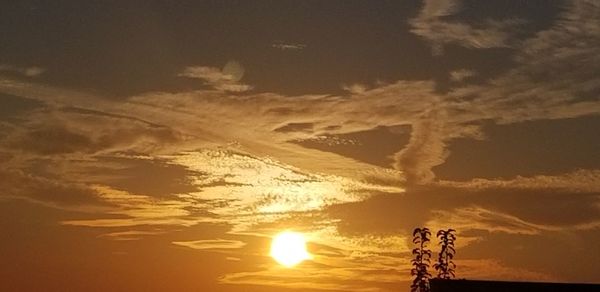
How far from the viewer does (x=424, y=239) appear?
61.0 m

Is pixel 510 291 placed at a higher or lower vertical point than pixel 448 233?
lower

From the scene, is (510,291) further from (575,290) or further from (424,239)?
(424,239)

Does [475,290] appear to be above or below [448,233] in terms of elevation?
below

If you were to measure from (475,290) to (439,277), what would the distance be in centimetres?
554

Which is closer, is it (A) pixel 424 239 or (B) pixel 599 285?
(B) pixel 599 285

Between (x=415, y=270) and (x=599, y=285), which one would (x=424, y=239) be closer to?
(x=415, y=270)

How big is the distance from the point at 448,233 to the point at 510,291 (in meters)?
8.52

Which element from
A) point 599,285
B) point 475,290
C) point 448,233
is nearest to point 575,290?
point 599,285

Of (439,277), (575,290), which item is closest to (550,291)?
(575,290)

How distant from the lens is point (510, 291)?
5234cm

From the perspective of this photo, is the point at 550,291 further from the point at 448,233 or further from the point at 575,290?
the point at 448,233

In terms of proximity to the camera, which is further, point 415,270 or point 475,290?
point 415,270

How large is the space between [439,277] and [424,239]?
3.85 metres

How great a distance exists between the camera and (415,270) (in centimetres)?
5853
